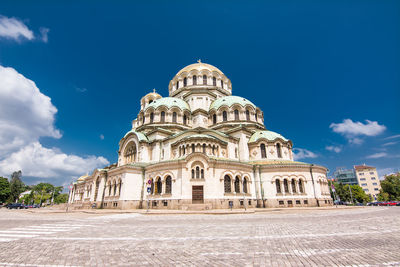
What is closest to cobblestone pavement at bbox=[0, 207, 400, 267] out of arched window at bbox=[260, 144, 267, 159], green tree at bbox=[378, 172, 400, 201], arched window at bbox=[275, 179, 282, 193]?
arched window at bbox=[275, 179, 282, 193]

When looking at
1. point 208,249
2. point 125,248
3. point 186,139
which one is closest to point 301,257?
point 208,249

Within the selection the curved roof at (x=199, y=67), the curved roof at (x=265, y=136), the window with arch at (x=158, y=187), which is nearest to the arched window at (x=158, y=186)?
the window with arch at (x=158, y=187)

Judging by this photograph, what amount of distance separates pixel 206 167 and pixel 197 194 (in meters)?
3.50

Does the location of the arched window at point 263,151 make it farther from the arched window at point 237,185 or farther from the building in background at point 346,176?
the building in background at point 346,176

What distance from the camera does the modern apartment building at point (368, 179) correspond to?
89.6m

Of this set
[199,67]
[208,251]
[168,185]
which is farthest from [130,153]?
[208,251]

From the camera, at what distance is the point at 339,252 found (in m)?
5.68

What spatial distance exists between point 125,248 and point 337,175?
126 m

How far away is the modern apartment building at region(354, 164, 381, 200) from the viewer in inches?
3529

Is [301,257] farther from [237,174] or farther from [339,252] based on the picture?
[237,174]

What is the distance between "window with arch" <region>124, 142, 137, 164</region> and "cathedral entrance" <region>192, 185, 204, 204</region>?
13.5 metres

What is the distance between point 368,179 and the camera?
91.4 metres

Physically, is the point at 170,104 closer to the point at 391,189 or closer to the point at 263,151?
the point at 263,151

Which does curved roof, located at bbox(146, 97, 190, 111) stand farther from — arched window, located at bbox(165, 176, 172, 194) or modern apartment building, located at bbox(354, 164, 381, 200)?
modern apartment building, located at bbox(354, 164, 381, 200)
